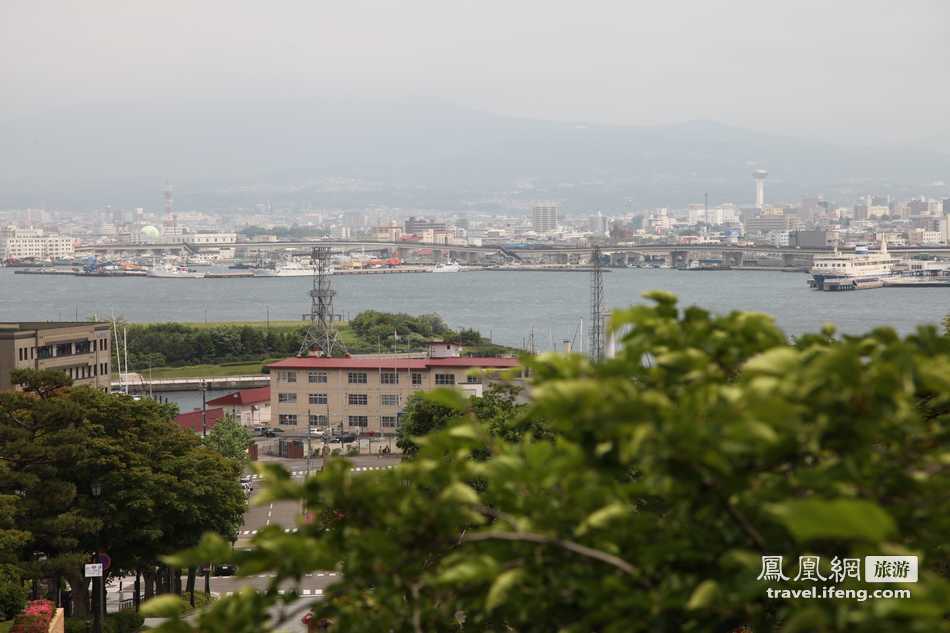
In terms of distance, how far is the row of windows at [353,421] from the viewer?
1673 centimetres

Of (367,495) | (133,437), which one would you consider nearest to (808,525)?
(367,495)

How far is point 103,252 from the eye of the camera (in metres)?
72.8

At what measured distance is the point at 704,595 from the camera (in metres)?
1.20

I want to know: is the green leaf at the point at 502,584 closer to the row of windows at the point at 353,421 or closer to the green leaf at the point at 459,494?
the green leaf at the point at 459,494

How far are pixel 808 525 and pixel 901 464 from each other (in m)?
0.30

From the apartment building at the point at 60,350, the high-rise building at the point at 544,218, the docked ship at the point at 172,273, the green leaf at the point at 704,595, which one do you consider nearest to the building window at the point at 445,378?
the apartment building at the point at 60,350

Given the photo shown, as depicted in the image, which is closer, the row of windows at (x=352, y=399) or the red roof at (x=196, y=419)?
the red roof at (x=196, y=419)

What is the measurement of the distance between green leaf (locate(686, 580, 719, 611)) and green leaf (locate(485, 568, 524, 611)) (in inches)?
7.0

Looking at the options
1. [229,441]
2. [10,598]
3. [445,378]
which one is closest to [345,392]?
[445,378]

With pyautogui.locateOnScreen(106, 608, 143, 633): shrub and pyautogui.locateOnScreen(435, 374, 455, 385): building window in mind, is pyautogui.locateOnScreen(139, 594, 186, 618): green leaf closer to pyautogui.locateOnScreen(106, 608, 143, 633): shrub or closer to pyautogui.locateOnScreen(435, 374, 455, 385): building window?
pyautogui.locateOnScreen(106, 608, 143, 633): shrub

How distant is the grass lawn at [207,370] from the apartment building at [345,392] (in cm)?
776

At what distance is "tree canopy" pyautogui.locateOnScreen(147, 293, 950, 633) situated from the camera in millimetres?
1179

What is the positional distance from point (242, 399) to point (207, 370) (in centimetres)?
614

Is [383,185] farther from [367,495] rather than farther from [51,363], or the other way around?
[367,495]
